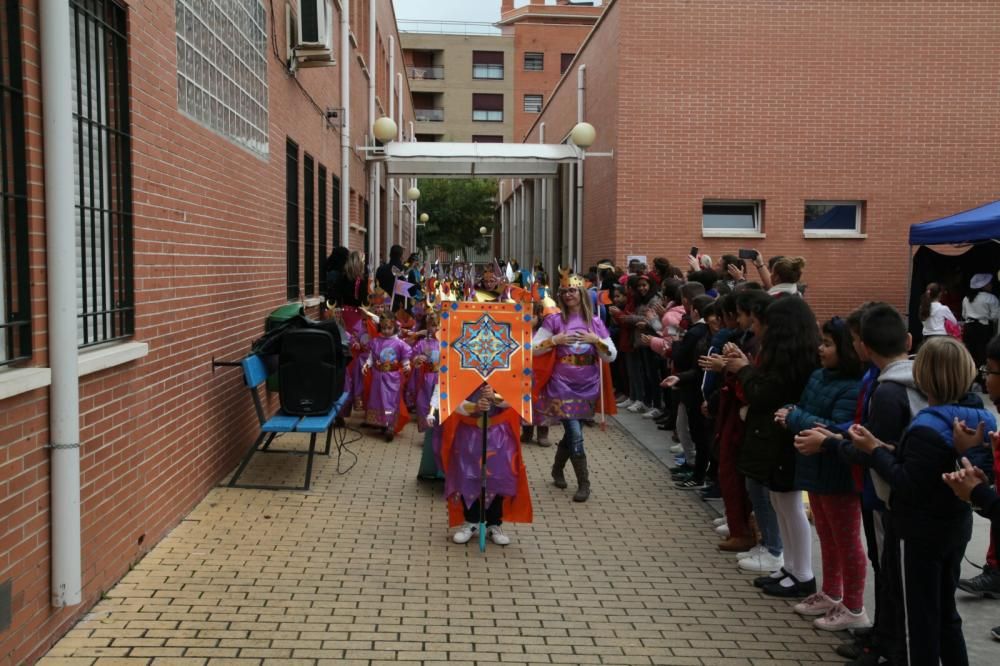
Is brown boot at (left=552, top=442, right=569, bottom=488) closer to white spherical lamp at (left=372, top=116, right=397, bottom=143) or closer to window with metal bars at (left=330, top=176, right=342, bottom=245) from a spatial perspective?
window with metal bars at (left=330, top=176, right=342, bottom=245)

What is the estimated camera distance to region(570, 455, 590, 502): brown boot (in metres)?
7.59

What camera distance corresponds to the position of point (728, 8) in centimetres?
1589

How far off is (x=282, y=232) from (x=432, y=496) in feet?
13.3

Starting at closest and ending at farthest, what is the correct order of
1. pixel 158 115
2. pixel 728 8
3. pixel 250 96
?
pixel 158 115 → pixel 250 96 → pixel 728 8

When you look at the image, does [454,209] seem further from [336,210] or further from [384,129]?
[336,210]

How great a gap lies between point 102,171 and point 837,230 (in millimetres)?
13767

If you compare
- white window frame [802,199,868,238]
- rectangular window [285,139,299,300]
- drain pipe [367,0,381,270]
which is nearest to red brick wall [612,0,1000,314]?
white window frame [802,199,868,238]

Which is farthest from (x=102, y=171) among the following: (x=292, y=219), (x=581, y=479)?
(x=292, y=219)

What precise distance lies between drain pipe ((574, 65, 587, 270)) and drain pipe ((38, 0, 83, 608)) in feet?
45.4

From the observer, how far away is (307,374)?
26.1 ft

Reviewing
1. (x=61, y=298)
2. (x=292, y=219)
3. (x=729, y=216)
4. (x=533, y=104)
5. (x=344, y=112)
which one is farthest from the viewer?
(x=533, y=104)

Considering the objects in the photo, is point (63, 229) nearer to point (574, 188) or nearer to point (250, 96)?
point (250, 96)

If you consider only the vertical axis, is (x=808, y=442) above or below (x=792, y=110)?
below

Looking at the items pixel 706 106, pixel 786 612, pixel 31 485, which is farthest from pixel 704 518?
pixel 706 106
